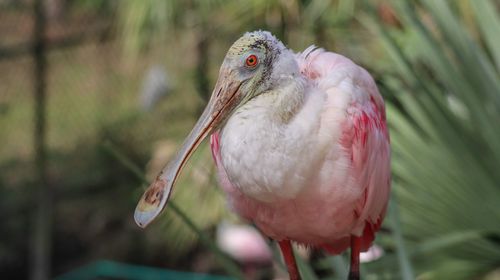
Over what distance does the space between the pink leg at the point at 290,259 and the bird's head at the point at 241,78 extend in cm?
38

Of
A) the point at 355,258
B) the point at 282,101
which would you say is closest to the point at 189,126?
the point at 355,258

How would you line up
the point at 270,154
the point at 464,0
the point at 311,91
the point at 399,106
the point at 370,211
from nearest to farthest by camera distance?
1. the point at 270,154
2. the point at 311,91
3. the point at 370,211
4. the point at 399,106
5. the point at 464,0

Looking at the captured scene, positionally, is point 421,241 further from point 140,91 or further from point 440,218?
point 140,91

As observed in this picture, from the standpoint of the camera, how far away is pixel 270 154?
6.68 ft

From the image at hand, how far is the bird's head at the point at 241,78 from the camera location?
2107 millimetres

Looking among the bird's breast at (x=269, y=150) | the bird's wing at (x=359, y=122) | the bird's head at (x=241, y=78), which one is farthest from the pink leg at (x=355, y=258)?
the bird's head at (x=241, y=78)

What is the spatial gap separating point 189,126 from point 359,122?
12.6ft

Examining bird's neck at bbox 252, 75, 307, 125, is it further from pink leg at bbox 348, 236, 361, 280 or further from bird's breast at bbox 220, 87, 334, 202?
pink leg at bbox 348, 236, 361, 280

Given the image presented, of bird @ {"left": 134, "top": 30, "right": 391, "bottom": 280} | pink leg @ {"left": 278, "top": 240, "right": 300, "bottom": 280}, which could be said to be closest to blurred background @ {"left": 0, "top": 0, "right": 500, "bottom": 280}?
pink leg @ {"left": 278, "top": 240, "right": 300, "bottom": 280}

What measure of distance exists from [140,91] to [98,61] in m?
0.59

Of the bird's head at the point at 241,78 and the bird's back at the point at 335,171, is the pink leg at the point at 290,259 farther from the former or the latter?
the bird's head at the point at 241,78

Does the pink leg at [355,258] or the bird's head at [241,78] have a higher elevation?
the bird's head at [241,78]

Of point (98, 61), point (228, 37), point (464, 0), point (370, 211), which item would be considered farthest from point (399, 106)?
point (98, 61)

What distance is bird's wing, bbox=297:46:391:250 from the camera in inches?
86.4
